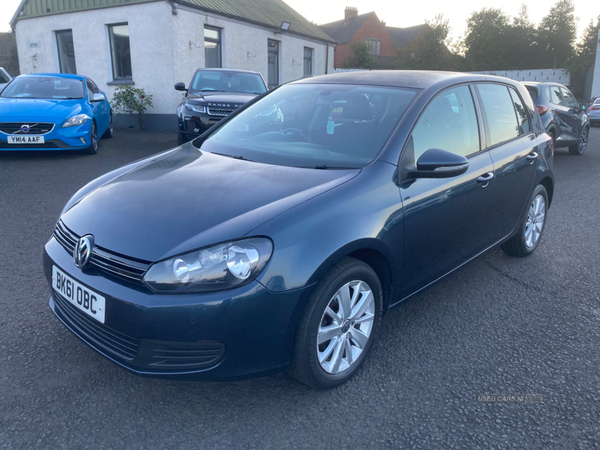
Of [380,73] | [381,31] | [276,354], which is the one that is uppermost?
[381,31]

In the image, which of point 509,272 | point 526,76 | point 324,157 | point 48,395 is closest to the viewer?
point 48,395

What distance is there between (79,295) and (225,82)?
28.8 feet

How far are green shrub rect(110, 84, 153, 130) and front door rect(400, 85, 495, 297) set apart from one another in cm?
1223

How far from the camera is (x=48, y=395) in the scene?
7.88 feet

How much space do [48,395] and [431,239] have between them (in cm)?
223

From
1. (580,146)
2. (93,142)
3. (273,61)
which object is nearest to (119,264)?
(93,142)

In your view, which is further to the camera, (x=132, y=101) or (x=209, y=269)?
(x=132, y=101)

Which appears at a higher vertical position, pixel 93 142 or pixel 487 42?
pixel 487 42

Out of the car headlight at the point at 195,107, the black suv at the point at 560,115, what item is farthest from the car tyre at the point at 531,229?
the car headlight at the point at 195,107

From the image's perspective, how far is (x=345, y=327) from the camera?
251 centimetres

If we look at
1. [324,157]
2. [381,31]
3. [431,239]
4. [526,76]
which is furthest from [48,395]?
[381,31]

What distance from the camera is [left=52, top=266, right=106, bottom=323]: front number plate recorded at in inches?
87.3

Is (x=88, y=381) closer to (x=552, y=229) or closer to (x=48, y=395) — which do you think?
(x=48, y=395)

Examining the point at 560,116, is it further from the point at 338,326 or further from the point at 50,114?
the point at 50,114
